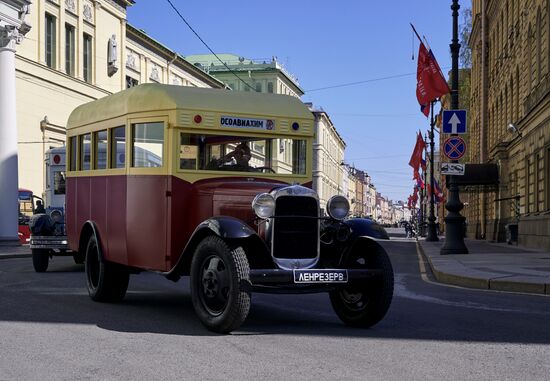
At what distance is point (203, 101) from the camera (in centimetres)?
768

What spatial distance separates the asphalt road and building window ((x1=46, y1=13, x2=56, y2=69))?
2963cm

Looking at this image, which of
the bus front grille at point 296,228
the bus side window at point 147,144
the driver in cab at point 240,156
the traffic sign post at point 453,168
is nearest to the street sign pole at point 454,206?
the traffic sign post at point 453,168

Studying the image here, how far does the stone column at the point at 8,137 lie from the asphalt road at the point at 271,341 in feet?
54.9

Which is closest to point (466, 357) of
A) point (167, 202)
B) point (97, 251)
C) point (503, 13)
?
point (167, 202)

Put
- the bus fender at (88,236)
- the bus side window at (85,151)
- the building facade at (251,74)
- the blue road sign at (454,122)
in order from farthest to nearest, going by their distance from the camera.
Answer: the building facade at (251,74) → the blue road sign at (454,122) → the bus side window at (85,151) → the bus fender at (88,236)

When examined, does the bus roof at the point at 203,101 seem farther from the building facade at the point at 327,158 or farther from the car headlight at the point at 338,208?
the building facade at the point at 327,158

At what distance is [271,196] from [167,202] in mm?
1311

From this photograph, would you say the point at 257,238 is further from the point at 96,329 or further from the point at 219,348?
the point at 96,329

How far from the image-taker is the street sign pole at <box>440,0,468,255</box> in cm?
2022

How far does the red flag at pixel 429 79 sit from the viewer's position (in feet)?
66.9

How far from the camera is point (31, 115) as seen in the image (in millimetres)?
34875

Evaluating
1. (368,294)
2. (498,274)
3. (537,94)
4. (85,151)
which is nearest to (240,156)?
(368,294)

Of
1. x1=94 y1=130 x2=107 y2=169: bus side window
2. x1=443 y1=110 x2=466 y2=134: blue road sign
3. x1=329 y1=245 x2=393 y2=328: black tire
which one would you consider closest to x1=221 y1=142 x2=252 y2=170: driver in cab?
x1=329 y1=245 x2=393 y2=328: black tire

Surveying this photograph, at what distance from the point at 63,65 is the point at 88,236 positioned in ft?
102
